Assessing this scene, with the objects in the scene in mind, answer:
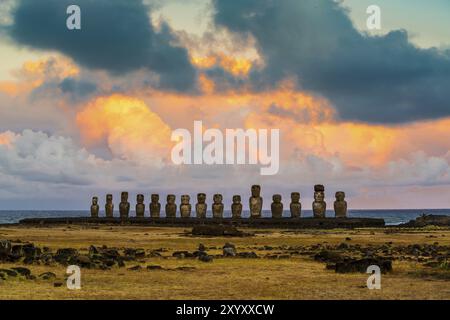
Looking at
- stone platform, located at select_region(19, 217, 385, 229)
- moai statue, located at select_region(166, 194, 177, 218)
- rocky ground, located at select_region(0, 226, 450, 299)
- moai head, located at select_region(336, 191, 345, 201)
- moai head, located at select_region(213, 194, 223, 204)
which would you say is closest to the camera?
rocky ground, located at select_region(0, 226, 450, 299)

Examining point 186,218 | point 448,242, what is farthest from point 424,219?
point 448,242

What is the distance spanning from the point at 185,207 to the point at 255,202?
717cm

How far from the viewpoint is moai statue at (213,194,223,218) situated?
196 feet

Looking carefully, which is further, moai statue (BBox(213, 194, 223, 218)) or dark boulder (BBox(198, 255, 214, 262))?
moai statue (BBox(213, 194, 223, 218))

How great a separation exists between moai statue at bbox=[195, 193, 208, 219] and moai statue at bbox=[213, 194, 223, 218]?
0.93 m

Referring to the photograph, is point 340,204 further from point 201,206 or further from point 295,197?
point 201,206

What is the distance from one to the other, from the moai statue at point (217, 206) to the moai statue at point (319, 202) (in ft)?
27.7

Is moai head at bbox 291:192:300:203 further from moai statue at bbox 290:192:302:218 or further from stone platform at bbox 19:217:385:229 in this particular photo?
stone platform at bbox 19:217:385:229

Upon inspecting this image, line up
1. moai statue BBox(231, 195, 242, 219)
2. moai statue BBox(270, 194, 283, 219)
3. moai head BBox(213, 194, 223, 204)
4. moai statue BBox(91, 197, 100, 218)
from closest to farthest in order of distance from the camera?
moai statue BBox(270, 194, 283, 219) < moai statue BBox(231, 195, 242, 219) < moai head BBox(213, 194, 223, 204) < moai statue BBox(91, 197, 100, 218)

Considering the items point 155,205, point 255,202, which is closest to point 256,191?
point 255,202

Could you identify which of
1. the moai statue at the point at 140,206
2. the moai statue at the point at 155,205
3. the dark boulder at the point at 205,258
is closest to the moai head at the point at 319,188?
the moai statue at the point at 155,205

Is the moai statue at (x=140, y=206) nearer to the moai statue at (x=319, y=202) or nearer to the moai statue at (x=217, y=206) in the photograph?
the moai statue at (x=217, y=206)

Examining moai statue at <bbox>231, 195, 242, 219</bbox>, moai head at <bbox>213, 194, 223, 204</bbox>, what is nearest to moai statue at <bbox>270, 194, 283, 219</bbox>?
moai statue at <bbox>231, 195, 242, 219</bbox>
